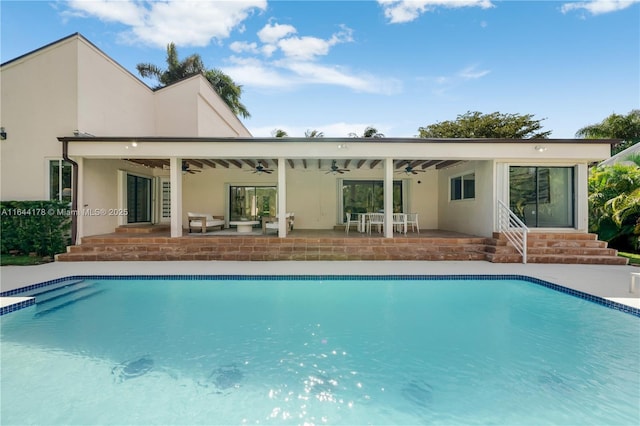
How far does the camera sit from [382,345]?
424cm

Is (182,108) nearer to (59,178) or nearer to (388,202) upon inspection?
(59,178)

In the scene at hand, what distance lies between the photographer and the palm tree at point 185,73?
82.6ft

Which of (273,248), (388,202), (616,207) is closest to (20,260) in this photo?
(273,248)

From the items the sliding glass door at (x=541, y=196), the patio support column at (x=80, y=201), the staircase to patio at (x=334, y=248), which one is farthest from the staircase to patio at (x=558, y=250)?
the patio support column at (x=80, y=201)

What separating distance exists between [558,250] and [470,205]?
3017 millimetres

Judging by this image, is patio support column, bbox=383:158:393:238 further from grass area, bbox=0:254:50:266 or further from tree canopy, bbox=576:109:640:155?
tree canopy, bbox=576:109:640:155

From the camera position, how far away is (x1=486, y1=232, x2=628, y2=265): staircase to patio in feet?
29.4

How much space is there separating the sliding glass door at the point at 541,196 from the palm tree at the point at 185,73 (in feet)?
70.8

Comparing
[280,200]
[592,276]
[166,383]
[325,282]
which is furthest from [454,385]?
[280,200]

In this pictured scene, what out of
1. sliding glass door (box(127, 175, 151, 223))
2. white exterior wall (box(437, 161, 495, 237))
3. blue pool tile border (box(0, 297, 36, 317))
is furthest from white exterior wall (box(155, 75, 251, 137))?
white exterior wall (box(437, 161, 495, 237))

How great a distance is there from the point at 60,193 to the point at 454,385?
39.1 ft

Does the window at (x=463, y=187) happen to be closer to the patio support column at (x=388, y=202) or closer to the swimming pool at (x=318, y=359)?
the patio support column at (x=388, y=202)

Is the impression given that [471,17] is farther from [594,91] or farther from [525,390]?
[525,390]

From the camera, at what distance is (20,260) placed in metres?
8.73
